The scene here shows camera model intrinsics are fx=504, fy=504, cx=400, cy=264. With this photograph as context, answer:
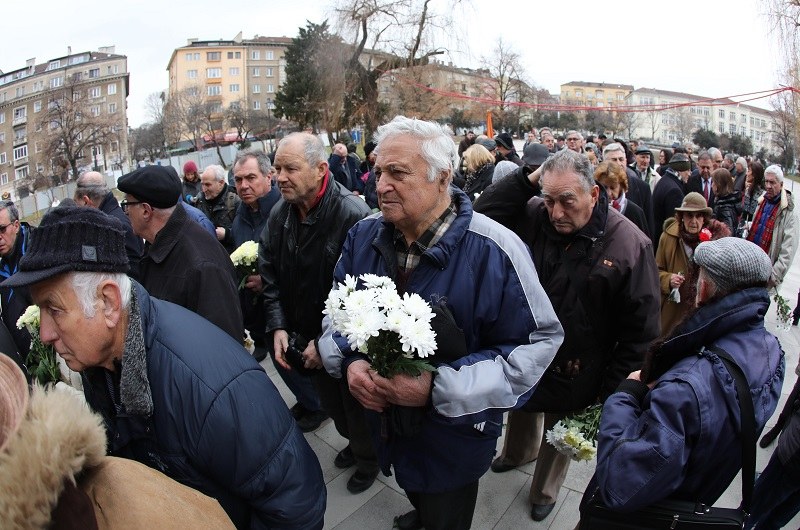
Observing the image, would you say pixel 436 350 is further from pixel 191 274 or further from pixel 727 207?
pixel 727 207

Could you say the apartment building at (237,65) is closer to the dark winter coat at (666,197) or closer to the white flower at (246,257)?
the dark winter coat at (666,197)

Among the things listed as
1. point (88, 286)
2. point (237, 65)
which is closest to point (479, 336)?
point (88, 286)

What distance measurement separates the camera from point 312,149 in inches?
134

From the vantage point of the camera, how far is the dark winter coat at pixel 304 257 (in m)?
3.29

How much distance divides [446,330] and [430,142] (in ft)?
2.80

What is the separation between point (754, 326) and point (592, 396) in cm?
118

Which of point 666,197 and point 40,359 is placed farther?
point 666,197

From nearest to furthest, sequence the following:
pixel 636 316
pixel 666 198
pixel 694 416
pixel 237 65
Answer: pixel 694 416, pixel 636 316, pixel 666 198, pixel 237 65

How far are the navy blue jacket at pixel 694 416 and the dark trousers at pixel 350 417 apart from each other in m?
1.83

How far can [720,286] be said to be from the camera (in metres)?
1.90

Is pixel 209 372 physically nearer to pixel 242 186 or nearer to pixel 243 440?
pixel 243 440

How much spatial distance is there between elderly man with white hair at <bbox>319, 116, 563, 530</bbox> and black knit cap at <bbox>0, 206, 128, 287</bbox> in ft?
3.23

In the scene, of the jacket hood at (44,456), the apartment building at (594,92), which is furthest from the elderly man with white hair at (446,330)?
the apartment building at (594,92)

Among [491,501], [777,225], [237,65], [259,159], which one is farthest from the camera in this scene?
[237,65]
